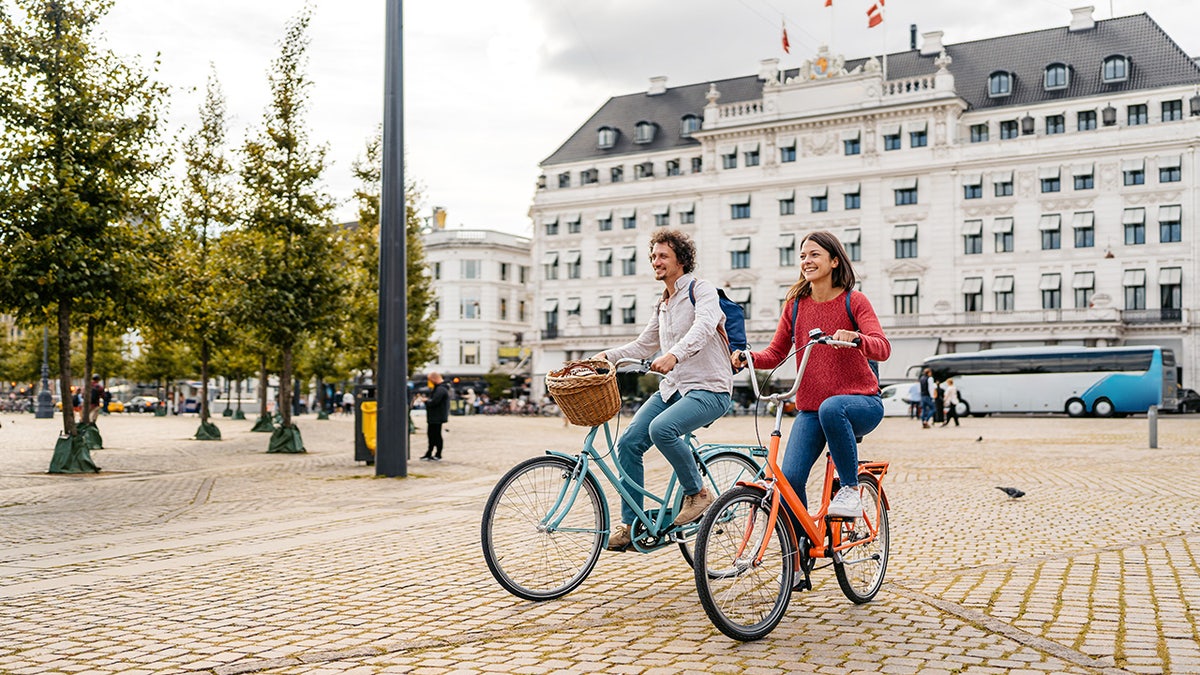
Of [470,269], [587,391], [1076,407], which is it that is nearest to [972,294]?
[1076,407]

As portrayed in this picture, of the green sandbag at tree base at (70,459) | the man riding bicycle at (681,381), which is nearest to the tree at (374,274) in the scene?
the green sandbag at tree base at (70,459)

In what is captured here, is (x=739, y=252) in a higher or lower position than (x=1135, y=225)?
higher

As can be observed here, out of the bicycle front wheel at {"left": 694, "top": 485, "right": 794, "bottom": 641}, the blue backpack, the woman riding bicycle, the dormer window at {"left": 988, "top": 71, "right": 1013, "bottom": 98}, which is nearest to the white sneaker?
the woman riding bicycle

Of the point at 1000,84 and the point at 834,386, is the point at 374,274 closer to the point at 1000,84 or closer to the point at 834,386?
the point at 1000,84

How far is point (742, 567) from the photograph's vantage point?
517 centimetres

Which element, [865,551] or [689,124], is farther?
[689,124]

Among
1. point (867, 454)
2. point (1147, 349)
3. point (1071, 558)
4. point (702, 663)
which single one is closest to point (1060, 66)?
point (1147, 349)

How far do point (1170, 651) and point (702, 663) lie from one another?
2.06 m

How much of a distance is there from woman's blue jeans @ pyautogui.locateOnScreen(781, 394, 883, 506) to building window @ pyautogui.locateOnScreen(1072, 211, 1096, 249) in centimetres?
5815

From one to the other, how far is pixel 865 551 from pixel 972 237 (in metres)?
59.0

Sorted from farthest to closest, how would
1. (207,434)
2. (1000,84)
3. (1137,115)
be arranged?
1. (1000,84)
2. (1137,115)
3. (207,434)

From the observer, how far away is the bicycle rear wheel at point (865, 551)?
231 inches

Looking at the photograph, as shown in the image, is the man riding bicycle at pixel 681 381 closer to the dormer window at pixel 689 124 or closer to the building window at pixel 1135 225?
the building window at pixel 1135 225

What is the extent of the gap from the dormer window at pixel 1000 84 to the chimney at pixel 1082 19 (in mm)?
5021
